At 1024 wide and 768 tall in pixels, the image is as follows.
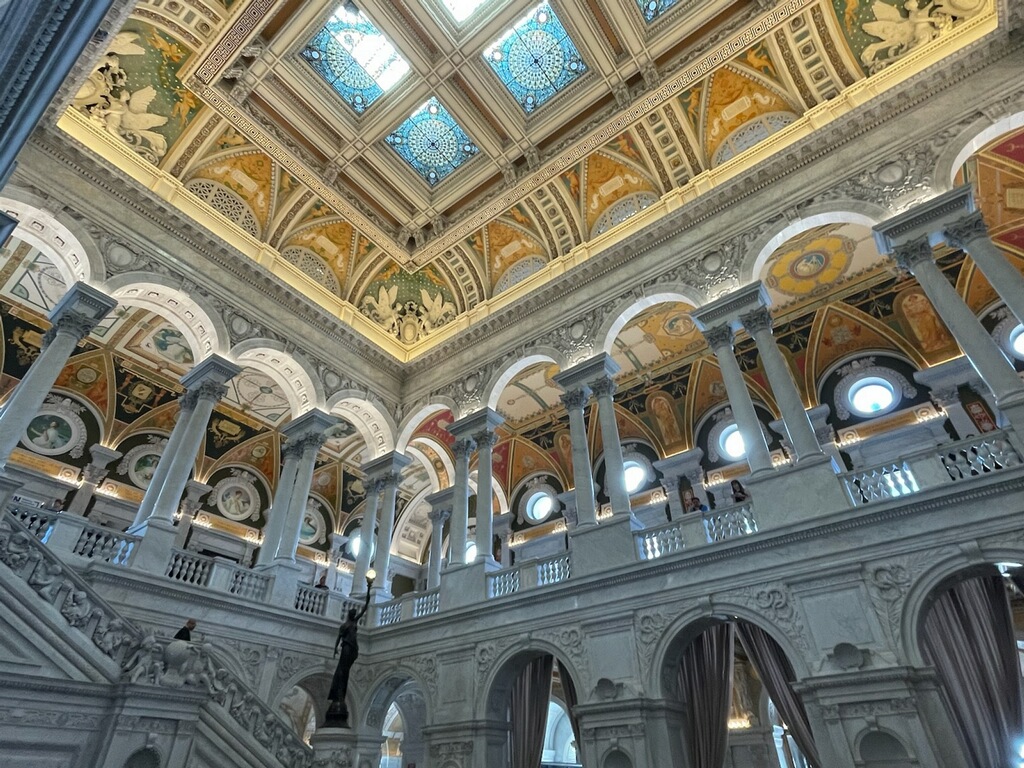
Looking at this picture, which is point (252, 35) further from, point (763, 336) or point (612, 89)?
point (763, 336)

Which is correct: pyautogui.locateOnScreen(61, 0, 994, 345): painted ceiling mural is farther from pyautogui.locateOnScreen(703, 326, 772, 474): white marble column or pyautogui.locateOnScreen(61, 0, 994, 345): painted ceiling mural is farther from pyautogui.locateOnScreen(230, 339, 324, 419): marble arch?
pyautogui.locateOnScreen(703, 326, 772, 474): white marble column

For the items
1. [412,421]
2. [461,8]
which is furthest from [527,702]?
[461,8]

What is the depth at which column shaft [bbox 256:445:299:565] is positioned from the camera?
12.9 m

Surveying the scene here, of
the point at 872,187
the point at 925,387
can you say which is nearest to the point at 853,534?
the point at 872,187

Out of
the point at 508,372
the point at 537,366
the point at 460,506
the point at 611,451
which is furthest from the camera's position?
the point at 537,366

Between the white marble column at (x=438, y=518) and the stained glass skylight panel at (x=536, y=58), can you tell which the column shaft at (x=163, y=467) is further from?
the stained glass skylight panel at (x=536, y=58)

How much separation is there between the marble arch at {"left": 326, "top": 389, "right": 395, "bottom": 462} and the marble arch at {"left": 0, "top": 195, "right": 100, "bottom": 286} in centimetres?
627

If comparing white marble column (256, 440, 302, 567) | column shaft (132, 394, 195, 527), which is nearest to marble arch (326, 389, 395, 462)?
white marble column (256, 440, 302, 567)

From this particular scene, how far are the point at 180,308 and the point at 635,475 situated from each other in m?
13.0

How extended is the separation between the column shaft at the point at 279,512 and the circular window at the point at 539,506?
880cm

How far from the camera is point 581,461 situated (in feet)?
40.4

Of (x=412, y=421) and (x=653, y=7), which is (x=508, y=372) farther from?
(x=653, y=7)

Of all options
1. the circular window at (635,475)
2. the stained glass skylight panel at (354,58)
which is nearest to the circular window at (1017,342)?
the circular window at (635,475)

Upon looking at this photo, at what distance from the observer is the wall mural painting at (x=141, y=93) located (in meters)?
12.1
